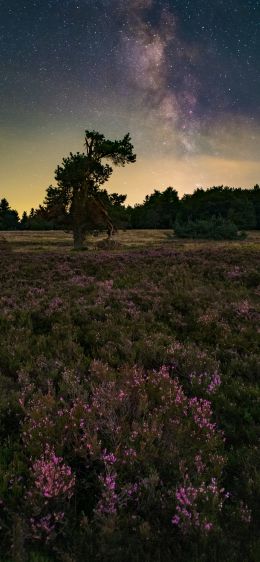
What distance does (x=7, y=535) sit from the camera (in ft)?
10.7

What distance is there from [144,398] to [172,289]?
338 inches

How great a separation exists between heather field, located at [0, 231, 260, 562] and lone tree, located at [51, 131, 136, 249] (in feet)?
90.4

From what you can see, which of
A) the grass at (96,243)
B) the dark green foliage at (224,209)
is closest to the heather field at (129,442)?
the grass at (96,243)

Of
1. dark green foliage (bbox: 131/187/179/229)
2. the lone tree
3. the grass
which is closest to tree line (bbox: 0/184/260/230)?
dark green foliage (bbox: 131/187/179/229)

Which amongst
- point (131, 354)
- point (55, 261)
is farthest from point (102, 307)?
point (55, 261)

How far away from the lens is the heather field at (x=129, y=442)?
3.21 m

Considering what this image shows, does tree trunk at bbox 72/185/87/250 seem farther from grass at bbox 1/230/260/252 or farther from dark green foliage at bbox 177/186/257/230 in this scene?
dark green foliage at bbox 177/186/257/230

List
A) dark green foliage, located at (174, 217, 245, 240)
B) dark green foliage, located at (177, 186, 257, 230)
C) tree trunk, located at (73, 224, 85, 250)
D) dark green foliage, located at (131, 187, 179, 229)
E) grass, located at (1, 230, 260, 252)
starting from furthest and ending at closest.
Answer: dark green foliage, located at (131, 187, 179, 229) < dark green foliage, located at (177, 186, 257, 230) < dark green foliage, located at (174, 217, 245, 240) < tree trunk, located at (73, 224, 85, 250) < grass, located at (1, 230, 260, 252)

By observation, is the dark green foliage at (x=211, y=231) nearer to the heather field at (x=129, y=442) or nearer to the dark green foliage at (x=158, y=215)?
the dark green foliage at (x=158, y=215)

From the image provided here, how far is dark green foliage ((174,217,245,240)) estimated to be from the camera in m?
52.8

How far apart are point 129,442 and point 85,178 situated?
112 feet

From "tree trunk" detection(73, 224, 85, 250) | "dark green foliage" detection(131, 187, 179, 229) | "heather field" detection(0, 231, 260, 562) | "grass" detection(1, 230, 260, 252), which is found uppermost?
"dark green foliage" detection(131, 187, 179, 229)

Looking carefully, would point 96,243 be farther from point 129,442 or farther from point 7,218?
point 7,218

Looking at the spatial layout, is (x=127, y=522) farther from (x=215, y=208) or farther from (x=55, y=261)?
(x=215, y=208)
